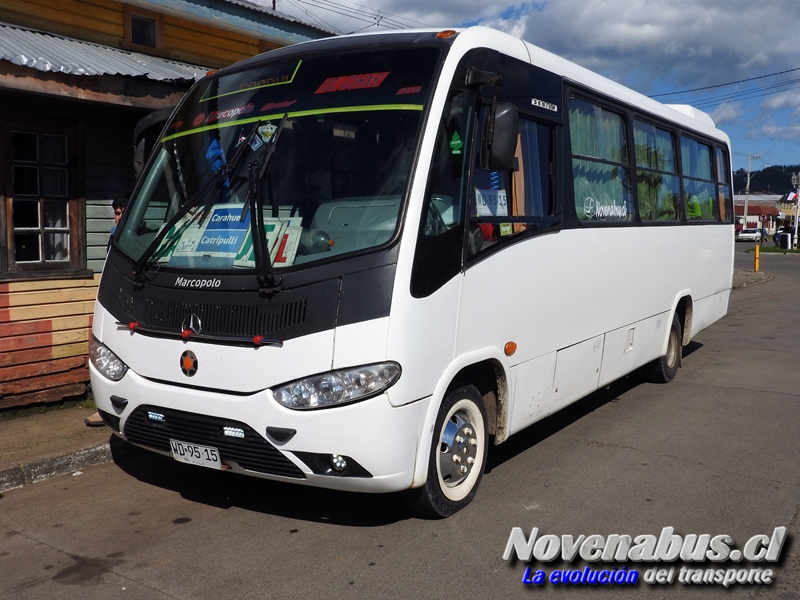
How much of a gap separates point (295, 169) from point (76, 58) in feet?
11.7

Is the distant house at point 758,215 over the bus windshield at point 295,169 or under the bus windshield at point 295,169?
over

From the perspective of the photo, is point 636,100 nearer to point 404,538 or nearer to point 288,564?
point 404,538

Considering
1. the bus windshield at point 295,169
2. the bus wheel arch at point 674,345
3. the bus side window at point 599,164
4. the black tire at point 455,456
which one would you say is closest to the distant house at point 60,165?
the bus windshield at point 295,169

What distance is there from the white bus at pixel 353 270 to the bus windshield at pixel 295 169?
0.01 meters

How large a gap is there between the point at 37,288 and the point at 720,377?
7453 millimetres

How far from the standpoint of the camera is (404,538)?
A: 4641mm

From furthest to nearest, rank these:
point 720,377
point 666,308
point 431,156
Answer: point 720,377
point 666,308
point 431,156

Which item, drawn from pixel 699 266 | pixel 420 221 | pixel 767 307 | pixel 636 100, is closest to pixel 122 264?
pixel 420 221

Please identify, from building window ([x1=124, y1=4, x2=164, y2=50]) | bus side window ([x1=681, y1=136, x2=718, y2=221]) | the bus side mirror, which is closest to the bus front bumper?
the bus side mirror

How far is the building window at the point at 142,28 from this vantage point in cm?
885

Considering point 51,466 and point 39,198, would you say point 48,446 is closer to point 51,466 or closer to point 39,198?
point 51,466

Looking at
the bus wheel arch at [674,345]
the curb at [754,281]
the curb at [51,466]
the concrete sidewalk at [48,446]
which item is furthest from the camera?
the curb at [754,281]

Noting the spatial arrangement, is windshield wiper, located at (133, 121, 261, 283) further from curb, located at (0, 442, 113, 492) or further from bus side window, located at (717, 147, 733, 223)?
bus side window, located at (717, 147, 733, 223)

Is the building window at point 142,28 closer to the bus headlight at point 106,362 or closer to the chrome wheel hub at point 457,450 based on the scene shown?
the bus headlight at point 106,362
